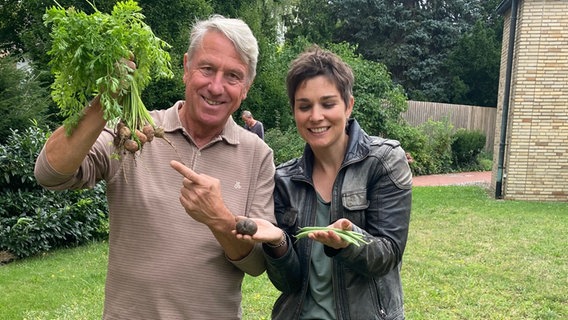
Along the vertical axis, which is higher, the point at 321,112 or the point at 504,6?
the point at 504,6

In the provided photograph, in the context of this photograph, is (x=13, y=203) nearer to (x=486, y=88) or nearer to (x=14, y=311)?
(x=14, y=311)

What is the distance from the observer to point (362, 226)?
2508 millimetres

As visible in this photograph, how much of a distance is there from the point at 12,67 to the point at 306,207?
9.05m

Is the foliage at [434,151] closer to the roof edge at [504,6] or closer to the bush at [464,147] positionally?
the bush at [464,147]

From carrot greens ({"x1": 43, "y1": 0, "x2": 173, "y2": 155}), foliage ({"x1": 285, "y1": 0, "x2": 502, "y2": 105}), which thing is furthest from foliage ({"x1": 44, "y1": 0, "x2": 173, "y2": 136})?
foliage ({"x1": 285, "y1": 0, "x2": 502, "y2": 105})

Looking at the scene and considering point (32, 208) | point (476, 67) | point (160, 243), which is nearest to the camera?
point (160, 243)

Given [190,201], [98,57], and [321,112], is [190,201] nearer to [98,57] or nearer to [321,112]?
[98,57]

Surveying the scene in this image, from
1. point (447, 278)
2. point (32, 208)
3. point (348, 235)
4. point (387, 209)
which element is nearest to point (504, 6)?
point (447, 278)

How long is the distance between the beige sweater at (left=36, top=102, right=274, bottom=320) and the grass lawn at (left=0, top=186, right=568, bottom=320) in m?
3.56

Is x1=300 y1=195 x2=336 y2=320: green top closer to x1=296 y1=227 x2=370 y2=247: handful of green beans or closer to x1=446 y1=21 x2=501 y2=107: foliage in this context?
x1=296 y1=227 x2=370 y2=247: handful of green beans

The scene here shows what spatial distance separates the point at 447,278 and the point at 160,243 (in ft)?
19.0

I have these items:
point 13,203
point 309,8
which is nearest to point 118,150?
point 13,203

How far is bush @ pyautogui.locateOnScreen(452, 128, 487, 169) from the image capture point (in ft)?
76.4

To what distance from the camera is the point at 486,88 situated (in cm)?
3350
